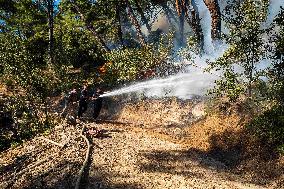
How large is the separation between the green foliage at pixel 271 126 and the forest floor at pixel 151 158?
1.26 feet

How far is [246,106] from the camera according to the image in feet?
50.7

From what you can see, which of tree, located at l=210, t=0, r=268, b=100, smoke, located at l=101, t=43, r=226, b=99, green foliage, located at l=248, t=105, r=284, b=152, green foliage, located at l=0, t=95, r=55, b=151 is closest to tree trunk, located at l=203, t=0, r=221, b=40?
smoke, located at l=101, t=43, r=226, b=99

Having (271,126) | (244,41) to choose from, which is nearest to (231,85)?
(244,41)

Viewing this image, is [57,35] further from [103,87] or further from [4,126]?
[4,126]

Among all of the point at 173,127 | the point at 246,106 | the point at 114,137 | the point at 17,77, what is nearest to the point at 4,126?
the point at 17,77

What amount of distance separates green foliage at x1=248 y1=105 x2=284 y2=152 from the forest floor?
38 centimetres

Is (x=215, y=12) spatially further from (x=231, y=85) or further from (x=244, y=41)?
Result: (x=231, y=85)

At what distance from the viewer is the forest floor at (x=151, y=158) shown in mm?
→ 10508

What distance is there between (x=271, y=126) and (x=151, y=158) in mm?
4291

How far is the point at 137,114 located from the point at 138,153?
27.1 feet

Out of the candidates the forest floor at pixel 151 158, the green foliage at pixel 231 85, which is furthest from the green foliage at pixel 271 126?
the green foliage at pixel 231 85

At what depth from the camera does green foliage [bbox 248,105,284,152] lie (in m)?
12.6

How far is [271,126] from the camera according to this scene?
1295cm

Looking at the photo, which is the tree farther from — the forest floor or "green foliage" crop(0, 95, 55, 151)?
"green foliage" crop(0, 95, 55, 151)
